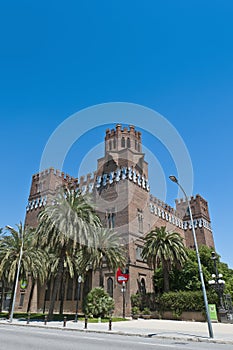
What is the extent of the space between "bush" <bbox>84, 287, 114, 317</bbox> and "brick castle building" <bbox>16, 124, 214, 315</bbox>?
347 centimetres

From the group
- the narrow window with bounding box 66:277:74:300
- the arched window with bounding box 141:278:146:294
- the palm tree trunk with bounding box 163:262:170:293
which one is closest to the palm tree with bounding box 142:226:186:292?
the palm tree trunk with bounding box 163:262:170:293

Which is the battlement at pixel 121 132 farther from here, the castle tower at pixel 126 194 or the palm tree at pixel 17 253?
the palm tree at pixel 17 253

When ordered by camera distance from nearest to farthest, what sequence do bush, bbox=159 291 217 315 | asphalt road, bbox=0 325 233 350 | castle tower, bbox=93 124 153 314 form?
1. asphalt road, bbox=0 325 233 350
2. bush, bbox=159 291 217 315
3. castle tower, bbox=93 124 153 314

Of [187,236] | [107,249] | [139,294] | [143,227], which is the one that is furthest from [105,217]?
[187,236]

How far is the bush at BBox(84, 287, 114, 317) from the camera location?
27250mm

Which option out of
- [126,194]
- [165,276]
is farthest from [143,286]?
[126,194]

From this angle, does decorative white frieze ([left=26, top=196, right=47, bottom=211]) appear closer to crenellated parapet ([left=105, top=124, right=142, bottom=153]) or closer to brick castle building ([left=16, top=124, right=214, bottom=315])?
brick castle building ([left=16, top=124, right=214, bottom=315])

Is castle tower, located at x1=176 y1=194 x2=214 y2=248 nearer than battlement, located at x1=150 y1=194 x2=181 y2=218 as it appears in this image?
No

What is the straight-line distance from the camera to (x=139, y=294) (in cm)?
3169

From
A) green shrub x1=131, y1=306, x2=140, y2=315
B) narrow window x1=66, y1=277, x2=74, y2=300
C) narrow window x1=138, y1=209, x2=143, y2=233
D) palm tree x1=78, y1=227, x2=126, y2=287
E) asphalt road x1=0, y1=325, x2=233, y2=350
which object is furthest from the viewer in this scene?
narrow window x1=138, y1=209, x2=143, y2=233

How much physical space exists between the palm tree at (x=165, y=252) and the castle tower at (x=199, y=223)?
60.1 feet

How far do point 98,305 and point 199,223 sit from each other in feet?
99.3

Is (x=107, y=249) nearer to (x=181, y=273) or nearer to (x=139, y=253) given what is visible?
(x=139, y=253)

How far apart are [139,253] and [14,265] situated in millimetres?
15547
